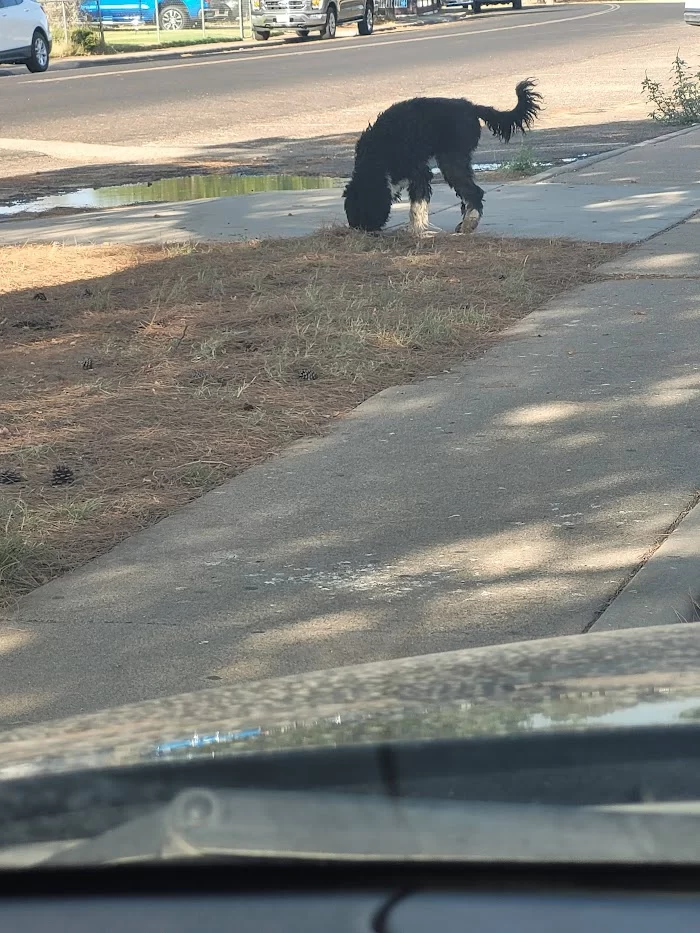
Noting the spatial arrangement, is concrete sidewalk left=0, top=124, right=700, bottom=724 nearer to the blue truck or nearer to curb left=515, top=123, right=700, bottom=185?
curb left=515, top=123, right=700, bottom=185

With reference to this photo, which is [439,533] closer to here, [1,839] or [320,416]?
[320,416]

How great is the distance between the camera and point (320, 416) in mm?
6289

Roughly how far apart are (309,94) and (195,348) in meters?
17.3

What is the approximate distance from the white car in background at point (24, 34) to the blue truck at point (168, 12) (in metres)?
19.2

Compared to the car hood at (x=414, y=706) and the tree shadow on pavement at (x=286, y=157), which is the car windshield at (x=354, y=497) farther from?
the tree shadow on pavement at (x=286, y=157)

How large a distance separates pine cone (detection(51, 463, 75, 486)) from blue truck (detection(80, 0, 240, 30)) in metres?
45.9

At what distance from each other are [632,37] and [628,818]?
1460 inches

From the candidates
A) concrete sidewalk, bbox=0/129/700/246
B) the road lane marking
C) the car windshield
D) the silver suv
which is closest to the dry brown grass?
the car windshield

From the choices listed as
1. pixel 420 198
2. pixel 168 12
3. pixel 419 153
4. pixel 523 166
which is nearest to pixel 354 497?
pixel 419 153

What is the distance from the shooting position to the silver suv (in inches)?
1543

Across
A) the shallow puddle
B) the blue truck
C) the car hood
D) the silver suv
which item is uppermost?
the blue truck

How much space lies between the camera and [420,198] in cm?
996

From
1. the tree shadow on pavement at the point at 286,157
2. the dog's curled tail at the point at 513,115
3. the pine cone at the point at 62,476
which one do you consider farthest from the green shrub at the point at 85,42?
the pine cone at the point at 62,476

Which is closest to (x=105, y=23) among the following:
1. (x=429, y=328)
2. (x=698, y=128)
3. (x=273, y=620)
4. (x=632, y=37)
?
(x=632, y=37)
